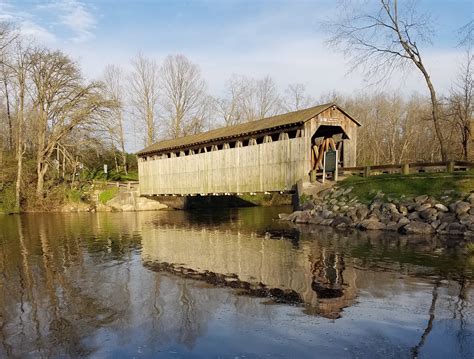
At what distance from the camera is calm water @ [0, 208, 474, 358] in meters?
5.79

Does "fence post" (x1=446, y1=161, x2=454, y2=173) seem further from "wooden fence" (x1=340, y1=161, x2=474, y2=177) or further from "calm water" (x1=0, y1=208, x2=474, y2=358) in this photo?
"calm water" (x1=0, y1=208, x2=474, y2=358)

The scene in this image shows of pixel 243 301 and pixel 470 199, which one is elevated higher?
pixel 470 199

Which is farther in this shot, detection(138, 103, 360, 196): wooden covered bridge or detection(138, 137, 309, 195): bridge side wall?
detection(138, 137, 309, 195): bridge side wall

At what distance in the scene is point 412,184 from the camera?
19688mm

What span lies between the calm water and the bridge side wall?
9923 millimetres

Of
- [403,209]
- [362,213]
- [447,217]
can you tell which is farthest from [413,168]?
[447,217]

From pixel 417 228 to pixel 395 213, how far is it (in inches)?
63.4

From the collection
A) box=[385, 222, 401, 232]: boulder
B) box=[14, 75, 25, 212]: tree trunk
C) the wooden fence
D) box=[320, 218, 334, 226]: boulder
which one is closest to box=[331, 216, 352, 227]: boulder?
box=[320, 218, 334, 226]: boulder

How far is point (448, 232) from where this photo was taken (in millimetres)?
15711

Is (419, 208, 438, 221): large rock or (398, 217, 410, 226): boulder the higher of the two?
(419, 208, 438, 221): large rock

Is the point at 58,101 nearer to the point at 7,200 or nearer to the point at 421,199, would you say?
the point at 7,200

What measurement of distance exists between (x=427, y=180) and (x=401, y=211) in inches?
105

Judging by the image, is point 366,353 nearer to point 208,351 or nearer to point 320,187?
point 208,351

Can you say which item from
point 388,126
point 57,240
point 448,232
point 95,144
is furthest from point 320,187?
point 388,126
